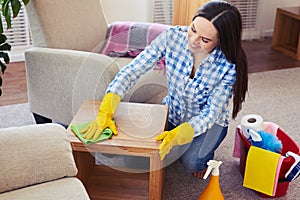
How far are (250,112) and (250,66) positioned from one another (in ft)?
2.62

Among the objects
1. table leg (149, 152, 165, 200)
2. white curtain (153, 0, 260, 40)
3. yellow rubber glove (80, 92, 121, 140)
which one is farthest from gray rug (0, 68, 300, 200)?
white curtain (153, 0, 260, 40)

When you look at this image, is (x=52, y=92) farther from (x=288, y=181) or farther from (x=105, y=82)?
(x=288, y=181)

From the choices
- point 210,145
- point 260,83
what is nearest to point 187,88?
point 210,145

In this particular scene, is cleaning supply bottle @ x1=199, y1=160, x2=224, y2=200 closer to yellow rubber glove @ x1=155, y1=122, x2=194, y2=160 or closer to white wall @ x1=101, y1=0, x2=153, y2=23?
yellow rubber glove @ x1=155, y1=122, x2=194, y2=160

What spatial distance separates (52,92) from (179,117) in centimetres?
66

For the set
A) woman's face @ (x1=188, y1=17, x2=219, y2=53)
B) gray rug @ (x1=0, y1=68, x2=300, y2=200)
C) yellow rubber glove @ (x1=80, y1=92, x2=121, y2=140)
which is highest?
woman's face @ (x1=188, y1=17, x2=219, y2=53)

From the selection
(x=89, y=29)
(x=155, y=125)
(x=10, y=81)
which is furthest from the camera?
(x=10, y=81)

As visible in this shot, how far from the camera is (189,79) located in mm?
1950

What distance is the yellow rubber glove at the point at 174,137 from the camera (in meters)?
1.71

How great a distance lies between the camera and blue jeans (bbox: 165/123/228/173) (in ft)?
6.82

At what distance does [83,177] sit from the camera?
2.00m

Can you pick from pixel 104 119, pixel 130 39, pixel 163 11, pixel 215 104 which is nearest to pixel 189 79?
pixel 215 104

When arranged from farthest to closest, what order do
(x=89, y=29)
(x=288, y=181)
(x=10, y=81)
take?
(x=10, y=81) → (x=89, y=29) → (x=288, y=181)

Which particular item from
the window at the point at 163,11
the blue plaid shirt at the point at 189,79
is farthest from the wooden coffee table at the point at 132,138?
the window at the point at 163,11
